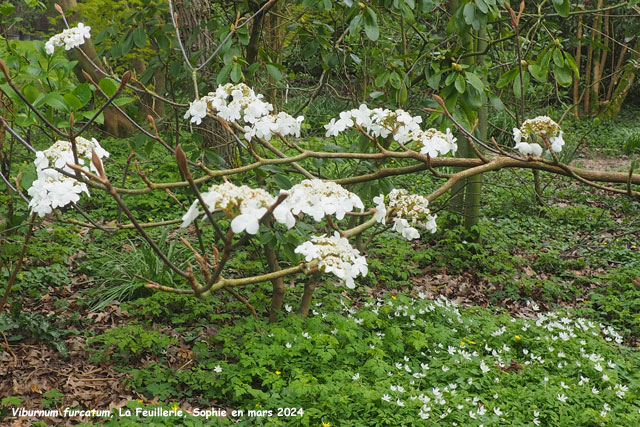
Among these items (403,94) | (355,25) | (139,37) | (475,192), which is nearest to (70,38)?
(139,37)

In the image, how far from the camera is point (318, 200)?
1.23m

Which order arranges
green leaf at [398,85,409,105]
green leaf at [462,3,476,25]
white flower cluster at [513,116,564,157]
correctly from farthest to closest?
green leaf at [398,85,409,105], green leaf at [462,3,476,25], white flower cluster at [513,116,564,157]

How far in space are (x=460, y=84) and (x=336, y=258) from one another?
1478 mm

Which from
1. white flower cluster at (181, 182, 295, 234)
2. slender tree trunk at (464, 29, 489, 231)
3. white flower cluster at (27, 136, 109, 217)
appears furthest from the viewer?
slender tree trunk at (464, 29, 489, 231)

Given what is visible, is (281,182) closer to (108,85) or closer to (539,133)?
(108,85)

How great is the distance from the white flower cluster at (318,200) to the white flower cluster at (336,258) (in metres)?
0.06

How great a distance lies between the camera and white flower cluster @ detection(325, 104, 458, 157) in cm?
179

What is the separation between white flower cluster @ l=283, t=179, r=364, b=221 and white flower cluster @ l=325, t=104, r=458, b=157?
568mm

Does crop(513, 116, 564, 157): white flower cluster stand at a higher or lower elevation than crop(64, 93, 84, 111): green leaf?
lower

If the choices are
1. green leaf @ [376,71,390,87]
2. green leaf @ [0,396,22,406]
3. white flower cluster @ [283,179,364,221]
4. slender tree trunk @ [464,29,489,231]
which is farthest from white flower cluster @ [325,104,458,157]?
slender tree trunk @ [464,29,489,231]

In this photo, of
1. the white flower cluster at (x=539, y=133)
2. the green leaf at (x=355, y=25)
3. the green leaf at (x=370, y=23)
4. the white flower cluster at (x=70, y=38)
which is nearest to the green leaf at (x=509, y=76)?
the green leaf at (x=370, y=23)

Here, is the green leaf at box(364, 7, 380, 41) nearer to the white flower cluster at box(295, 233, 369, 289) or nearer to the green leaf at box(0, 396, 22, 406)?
the white flower cluster at box(295, 233, 369, 289)

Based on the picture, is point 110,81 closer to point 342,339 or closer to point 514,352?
point 342,339

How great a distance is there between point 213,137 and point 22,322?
1.93m
